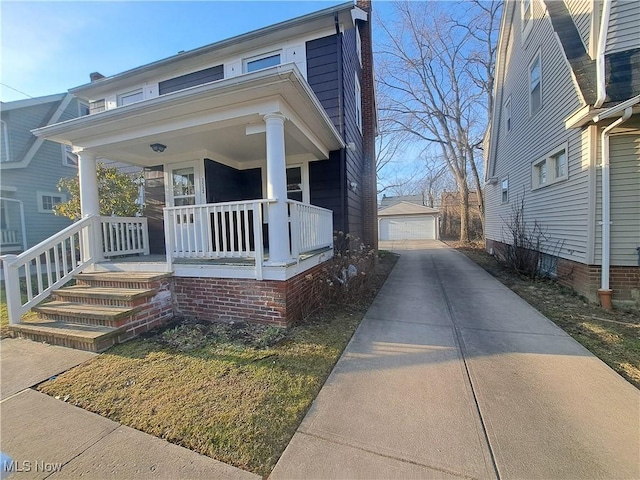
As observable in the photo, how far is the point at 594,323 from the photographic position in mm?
4117

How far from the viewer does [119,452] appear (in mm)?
1927

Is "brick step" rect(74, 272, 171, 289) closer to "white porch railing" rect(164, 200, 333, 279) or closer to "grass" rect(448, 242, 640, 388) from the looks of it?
"white porch railing" rect(164, 200, 333, 279)

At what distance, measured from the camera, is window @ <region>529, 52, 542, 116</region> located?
741cm

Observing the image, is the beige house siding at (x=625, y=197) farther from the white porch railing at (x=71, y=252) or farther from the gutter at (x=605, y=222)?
the white porch railing at (x=71, y=252)

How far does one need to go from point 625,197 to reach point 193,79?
9669mm

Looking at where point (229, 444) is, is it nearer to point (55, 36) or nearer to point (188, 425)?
point (188, 425)

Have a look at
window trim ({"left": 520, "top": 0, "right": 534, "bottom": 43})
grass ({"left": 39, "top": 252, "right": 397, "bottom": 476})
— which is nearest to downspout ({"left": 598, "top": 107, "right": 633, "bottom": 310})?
grass ({"left": 39, "top": 252, "right": 397, "bottom": 476})

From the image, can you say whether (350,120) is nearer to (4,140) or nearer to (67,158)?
(67,158)

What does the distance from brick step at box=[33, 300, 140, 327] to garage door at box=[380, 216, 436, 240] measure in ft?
79.5

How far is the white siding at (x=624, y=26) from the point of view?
476 centimetres

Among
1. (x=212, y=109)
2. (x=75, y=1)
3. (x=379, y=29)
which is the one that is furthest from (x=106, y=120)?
(x=379, y=29)

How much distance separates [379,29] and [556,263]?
61.5ft

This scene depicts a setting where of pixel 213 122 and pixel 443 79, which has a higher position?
pixel 443 79

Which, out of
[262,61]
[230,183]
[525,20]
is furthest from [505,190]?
[230,183]
